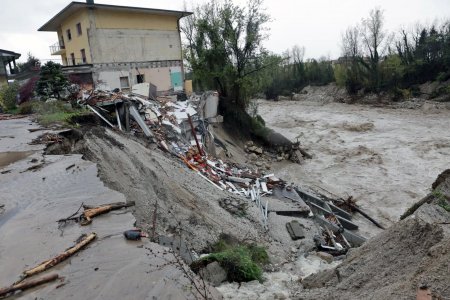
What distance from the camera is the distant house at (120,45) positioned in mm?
24609

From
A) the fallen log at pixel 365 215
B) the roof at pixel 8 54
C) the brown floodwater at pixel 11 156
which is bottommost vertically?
the fallen log at pixel 365 215

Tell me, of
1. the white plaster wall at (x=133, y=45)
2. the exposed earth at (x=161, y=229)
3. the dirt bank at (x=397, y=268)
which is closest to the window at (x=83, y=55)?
the white plaster wall at (x=133, y=45)

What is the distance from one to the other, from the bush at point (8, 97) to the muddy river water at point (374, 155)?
14683 millimetres

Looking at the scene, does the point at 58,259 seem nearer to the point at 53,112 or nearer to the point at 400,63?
Result: the point at 53,112

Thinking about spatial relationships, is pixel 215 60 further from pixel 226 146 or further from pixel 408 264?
pixel 408 264

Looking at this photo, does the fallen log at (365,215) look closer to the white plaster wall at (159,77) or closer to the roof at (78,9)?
the white plaster wall at (159,77)

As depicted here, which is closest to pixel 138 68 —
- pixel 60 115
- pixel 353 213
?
pixel 60 115

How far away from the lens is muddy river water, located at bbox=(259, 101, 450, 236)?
49.3 ft

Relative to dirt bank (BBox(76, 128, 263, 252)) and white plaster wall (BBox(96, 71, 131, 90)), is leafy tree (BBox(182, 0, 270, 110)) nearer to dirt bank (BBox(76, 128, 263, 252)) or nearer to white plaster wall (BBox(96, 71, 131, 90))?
white plaster wall (BBox(96, 71, 131, 90))

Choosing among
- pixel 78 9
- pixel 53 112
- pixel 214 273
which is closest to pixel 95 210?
pixel 214 273

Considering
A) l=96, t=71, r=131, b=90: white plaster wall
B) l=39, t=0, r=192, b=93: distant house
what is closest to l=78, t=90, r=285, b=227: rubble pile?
l=96, t=71, r=131, b=90: white plaster wall

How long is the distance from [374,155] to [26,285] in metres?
20.4

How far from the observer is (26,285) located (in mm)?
3551

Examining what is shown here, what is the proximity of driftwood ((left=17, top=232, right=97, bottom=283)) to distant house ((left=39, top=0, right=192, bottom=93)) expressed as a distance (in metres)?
21.5
